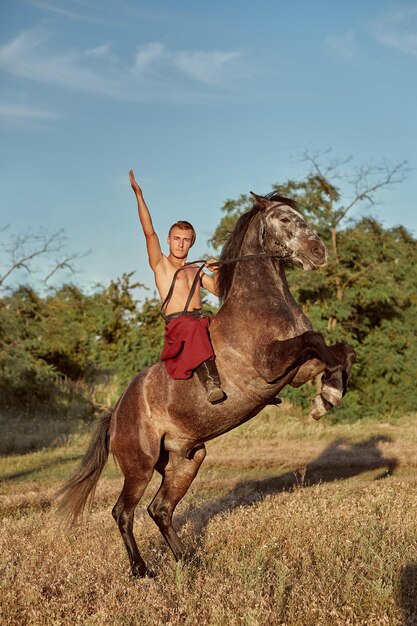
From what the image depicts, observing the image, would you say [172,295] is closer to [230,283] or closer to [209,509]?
[230,283]

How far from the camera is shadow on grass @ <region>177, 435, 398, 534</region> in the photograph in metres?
9.55

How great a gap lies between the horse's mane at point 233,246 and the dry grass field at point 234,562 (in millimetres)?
2425

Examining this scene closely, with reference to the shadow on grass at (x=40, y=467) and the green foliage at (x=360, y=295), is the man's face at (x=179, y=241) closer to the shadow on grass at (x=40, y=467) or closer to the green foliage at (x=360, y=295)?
the shadow on grass at (x=40, y=467)

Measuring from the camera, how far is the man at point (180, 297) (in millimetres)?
6352

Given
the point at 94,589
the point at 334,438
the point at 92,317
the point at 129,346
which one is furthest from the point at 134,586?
the point at 92,317

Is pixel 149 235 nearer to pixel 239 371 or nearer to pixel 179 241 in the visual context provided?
pixel 179 241

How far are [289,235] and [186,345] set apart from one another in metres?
1.33

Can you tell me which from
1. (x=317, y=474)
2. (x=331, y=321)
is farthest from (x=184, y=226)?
(x=331, y=321)

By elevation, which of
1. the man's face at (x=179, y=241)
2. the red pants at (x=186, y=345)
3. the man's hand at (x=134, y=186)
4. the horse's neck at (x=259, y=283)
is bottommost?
the red pants at (x=186, y=345)

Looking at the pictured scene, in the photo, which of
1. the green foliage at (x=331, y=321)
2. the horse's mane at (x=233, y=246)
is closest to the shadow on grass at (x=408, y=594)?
the horse's mane at (x=233, y=246)

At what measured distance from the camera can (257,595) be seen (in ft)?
17.1

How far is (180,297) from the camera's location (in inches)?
272

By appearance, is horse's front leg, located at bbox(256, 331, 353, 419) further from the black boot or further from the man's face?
the man's face

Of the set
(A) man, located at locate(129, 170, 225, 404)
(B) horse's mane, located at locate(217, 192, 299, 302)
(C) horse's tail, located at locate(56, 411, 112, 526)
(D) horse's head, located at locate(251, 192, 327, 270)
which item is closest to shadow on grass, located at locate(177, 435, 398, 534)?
(C) horse's tail, located at locate(56, 411, 112, 526)
